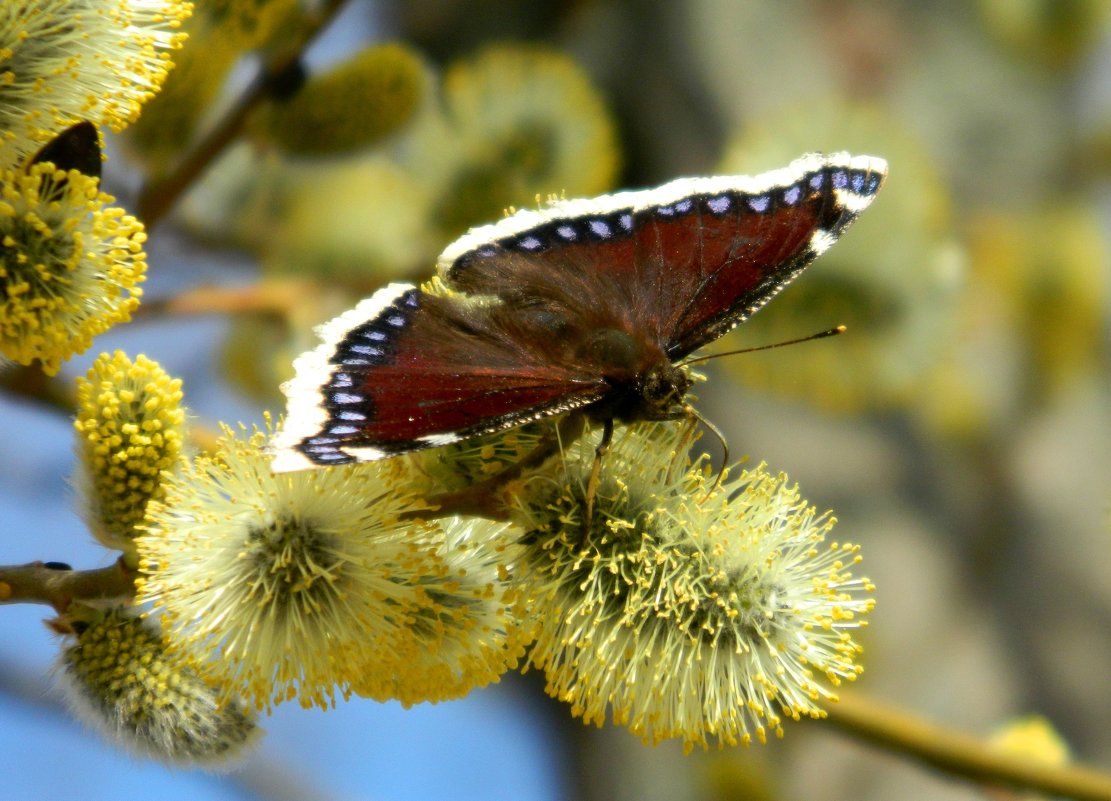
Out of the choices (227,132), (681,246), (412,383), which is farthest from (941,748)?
(227,132)

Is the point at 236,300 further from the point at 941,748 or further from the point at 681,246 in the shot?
the point at 941,748

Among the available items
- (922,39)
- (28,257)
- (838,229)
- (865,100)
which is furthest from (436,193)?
(922,39)

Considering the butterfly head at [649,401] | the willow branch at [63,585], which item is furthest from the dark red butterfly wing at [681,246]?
the willow branch at [63,585]

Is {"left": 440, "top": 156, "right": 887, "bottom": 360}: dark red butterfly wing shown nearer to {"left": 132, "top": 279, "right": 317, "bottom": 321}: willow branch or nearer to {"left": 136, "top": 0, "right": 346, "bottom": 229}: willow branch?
{"left": 136, "top": 0, "right": 346, "bottom": 229}: willow branch

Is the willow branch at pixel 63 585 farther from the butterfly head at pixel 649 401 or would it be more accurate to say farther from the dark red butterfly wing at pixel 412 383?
the butterfly head at pixel 649 401

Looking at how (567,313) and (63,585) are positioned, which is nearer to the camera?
(63,585)

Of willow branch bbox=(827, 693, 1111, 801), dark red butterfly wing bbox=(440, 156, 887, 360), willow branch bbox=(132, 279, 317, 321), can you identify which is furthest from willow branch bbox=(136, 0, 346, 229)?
willow branch bbox=(827, 693, 1111, 801)
